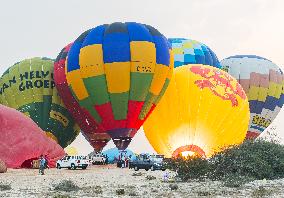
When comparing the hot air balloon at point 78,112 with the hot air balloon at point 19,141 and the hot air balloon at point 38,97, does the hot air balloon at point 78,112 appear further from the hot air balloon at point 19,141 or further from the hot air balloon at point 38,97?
the hot air balloon at point 19,141

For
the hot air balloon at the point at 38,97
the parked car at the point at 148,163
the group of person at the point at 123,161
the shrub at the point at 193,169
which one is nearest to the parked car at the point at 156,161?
the parked car at the point at 148,163

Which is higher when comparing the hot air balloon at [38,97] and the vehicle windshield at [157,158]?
the hot air balloon at [38,97]

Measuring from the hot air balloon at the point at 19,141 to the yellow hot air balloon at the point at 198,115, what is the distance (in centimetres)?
726

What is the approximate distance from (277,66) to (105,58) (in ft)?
66.7

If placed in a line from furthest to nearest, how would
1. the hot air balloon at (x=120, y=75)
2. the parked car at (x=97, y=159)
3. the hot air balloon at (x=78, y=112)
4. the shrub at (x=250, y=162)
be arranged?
1. the parked car at (x=97, y=159)
2. the hot air balloon at (x=78, y=112)
3. the hot air balloon at (x=120, y=75)
4. the shrub at (x=250, y=162)

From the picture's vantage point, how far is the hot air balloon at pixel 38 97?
134ft

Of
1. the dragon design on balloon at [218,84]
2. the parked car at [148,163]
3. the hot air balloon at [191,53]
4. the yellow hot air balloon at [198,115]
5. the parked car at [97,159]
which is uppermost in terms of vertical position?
the hot air balloon at [191,53]

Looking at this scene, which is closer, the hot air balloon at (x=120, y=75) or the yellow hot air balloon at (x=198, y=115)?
the yellow hot air balloon at (x=198, y=115)

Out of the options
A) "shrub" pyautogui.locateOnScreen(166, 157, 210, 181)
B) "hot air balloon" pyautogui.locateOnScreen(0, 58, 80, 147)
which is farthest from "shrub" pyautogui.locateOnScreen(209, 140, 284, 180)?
"hot air balloon" pyautogui.locateOnScreen(0, 58, 80, 147)

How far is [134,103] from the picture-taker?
3416 cm

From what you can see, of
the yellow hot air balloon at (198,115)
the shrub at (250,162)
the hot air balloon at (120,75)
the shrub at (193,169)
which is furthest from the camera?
the hot air balloon at (120,75)

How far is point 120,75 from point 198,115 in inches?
288

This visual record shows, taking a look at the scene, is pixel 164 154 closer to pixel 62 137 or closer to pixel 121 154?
pixel 121 154

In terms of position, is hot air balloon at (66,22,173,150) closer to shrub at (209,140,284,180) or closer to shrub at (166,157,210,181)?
shrub at (166,157,210,181)
